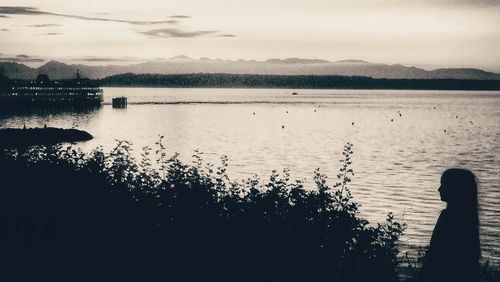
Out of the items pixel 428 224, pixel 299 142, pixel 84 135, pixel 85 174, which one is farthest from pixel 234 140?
pixel 85 174

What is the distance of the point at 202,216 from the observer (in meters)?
14.4

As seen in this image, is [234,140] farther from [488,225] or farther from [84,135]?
[488,225]

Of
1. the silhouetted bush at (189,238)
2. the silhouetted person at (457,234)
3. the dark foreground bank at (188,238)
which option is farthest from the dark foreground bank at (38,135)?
the silhouetted person at (457,234)

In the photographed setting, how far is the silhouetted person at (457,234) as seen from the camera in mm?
8055

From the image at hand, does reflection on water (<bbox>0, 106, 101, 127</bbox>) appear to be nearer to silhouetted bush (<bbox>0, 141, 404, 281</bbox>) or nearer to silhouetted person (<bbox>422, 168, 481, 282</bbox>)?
silhouetted bush (<bbox>0, 141, 404, 281</bbox>)

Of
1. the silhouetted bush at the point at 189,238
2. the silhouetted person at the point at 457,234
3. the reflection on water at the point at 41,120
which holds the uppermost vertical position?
the silhouetted person at the point at 457,234

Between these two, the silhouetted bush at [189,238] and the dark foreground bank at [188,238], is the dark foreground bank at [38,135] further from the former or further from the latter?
the silhouetted bush at [189,238]

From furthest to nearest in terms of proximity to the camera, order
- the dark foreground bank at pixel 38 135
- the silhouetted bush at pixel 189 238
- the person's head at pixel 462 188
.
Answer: the dark foreground bank at pixel 38 135, the silhouetted bush at pixel 189 238, the person's head at pixel 462 188

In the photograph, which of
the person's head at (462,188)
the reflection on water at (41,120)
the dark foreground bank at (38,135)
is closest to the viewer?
the person's head at (462,188)

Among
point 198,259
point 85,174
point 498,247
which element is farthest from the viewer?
point 498,247

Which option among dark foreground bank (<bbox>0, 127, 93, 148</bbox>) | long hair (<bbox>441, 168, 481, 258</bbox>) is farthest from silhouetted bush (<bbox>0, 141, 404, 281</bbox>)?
dark foreground bank (<bbox>0, 127, 93, 148</bbox>)

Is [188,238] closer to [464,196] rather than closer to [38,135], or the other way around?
[464,196]

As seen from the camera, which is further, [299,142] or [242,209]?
[299,142]

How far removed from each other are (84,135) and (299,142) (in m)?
29.5
